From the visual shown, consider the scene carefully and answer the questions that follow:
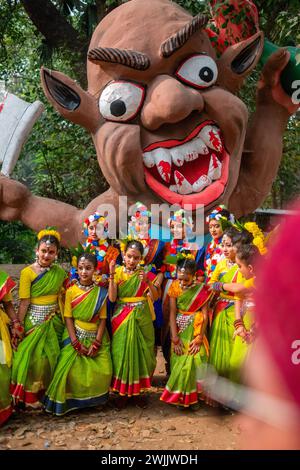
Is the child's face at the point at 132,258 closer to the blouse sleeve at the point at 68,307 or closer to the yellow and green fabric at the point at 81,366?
the yellow and green fabric at the point at 81,366

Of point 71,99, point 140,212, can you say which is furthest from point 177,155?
point 71,99

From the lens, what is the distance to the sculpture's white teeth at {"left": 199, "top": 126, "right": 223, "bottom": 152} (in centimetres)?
454

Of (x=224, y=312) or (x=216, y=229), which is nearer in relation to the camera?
(x=224, y=312)

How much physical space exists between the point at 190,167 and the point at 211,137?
12.5 inches

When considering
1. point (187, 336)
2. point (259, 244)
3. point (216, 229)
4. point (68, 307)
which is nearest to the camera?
point (259, 244)

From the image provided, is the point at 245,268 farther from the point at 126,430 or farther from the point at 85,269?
the point at 126,430

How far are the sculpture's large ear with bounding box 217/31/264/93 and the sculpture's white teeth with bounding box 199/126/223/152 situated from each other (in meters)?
0.54

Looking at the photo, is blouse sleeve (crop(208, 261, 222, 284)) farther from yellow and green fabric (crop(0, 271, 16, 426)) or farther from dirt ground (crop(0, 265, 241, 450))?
yellow and green fabric (crop(0, 271, 16, 426))

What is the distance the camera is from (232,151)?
4.75 metres

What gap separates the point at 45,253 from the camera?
138 inches

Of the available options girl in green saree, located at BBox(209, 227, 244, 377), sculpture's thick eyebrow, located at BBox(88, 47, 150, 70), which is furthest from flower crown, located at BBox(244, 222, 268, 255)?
sculpture's thick eyebrow, located at BBox(88, 47, 150, 70)
